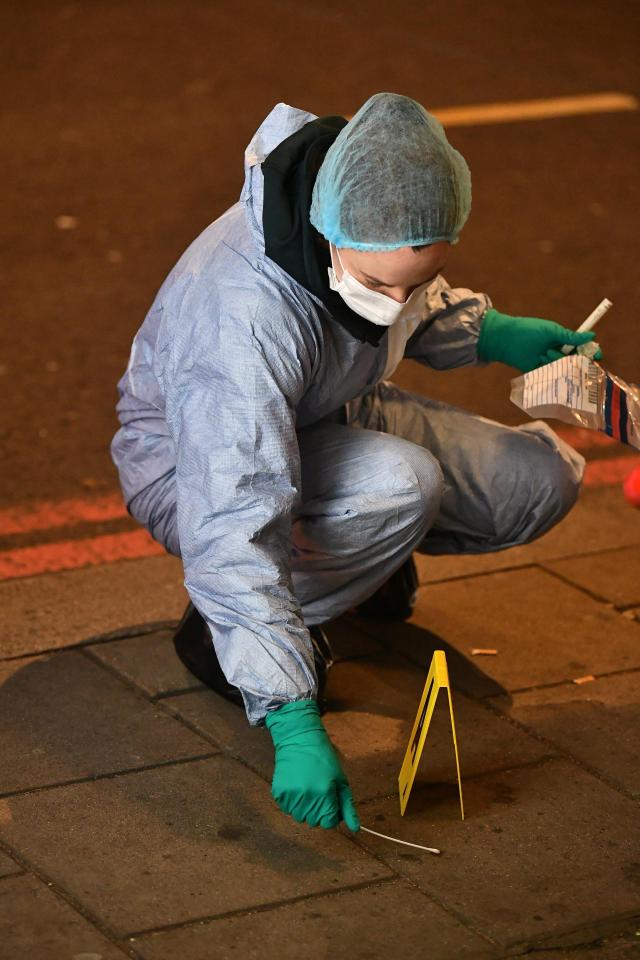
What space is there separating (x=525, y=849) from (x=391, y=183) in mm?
1168

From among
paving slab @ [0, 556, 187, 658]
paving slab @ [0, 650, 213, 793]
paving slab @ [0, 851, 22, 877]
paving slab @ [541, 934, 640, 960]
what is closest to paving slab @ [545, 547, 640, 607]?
paving slab @ [0, 556, 187, 658]

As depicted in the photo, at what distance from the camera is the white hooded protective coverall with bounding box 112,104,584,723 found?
103 inches

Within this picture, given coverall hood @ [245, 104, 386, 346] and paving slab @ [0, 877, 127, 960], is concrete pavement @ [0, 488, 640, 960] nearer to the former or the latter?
paving slab @ [0, 877, 127, 960]

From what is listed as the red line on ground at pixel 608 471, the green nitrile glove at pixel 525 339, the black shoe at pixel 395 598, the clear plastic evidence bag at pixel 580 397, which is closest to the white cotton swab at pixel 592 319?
the green nitrile glove at pixel 525 339

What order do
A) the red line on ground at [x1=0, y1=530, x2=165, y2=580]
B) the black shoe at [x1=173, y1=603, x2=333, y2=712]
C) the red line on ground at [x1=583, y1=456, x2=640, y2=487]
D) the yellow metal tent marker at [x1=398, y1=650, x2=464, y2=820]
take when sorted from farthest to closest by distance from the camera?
the red line on ground at [x1=583, y1=456, x2=640, y2=487] < the red line on ground at [x1=0, y1=530, x2=165, y2=580] < the black shoe at [x1=173, y1=603, x2=333, y2=712] < the yellow metal tent marker at [x1=398, y1=650, x2=464, y2=820]

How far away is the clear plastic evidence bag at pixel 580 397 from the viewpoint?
2957mm

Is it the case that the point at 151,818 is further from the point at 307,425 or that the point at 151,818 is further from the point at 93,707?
the point at 307,425

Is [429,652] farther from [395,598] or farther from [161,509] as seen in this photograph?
[161,509]

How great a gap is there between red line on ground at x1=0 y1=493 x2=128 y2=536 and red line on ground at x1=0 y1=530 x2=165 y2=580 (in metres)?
0.12

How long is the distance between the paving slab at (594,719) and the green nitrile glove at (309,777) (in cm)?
63

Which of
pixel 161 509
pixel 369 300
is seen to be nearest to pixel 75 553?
pixel 161 509

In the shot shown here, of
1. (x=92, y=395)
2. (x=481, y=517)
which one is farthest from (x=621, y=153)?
(x=481, y=517)

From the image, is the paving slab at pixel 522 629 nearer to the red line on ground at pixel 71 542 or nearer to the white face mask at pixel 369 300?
the red line on ground at pixel 71 542

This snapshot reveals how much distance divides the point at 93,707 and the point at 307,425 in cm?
72
